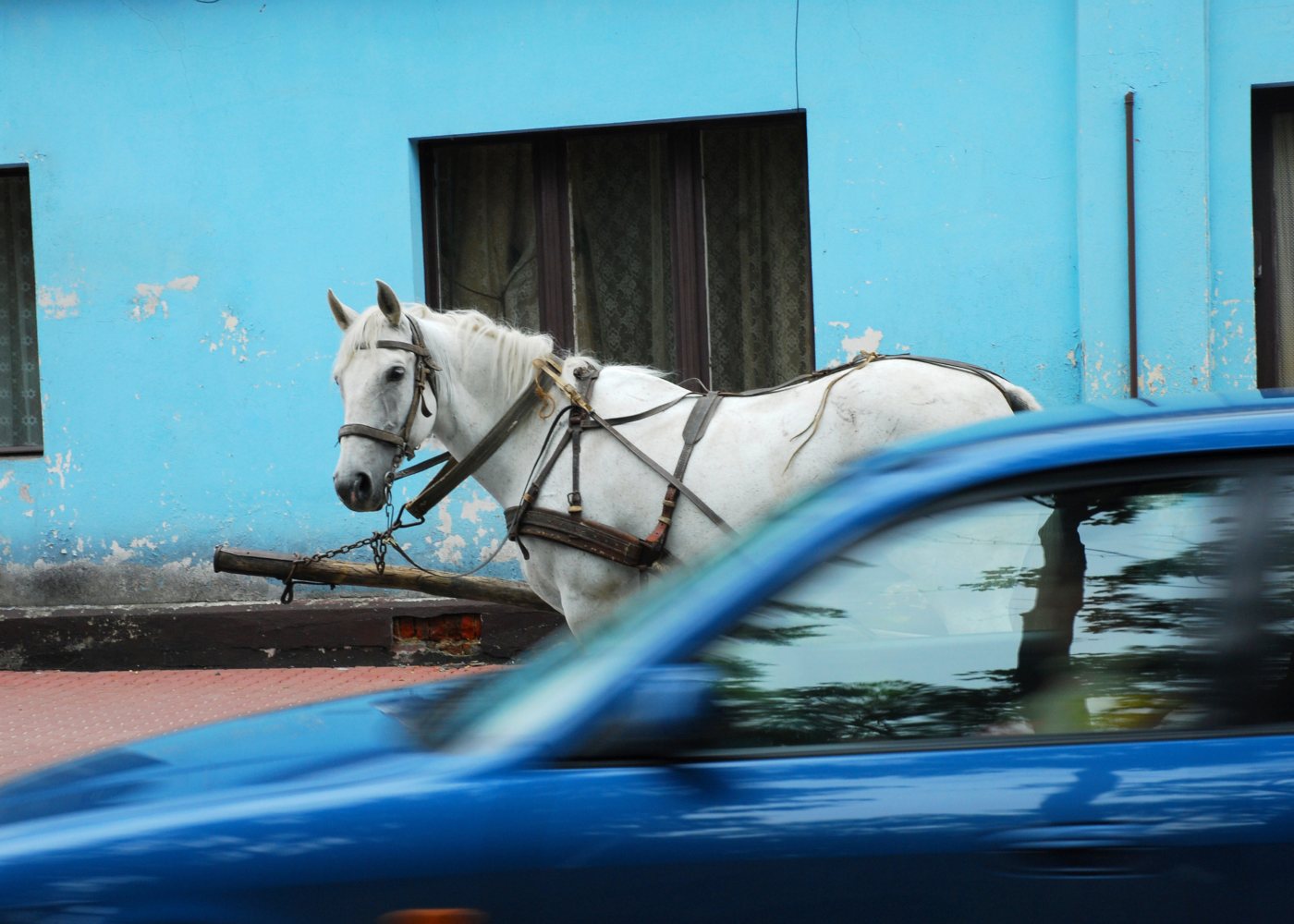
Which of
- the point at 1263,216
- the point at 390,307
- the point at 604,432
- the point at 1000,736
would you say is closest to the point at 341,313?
the point at 390,307

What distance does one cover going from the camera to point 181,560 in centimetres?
941

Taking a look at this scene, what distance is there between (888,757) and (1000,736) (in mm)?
186

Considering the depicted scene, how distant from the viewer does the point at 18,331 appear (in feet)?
33.0

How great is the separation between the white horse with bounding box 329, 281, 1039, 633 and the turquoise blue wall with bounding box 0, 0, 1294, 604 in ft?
9.80

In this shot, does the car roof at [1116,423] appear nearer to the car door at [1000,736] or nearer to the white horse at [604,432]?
the car door at [1000,736]

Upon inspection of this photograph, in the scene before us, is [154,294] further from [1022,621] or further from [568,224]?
[1022,621]

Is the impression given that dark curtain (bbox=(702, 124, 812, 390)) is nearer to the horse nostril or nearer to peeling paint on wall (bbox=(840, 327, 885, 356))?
peeling paint on wall (bbox=(840, 327, 885, 356))

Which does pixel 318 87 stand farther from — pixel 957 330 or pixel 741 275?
pixel 957 330

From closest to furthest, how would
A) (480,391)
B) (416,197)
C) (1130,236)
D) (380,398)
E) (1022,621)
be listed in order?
(1022,621)
(380,398)
(480,391)
(1130,236)
(416,197)

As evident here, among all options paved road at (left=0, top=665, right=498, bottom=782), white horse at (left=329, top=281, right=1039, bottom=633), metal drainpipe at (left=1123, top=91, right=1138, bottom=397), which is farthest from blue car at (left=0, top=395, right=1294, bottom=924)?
metal drainpipe at (left=1123, top=91, right=1138, bottom=397)

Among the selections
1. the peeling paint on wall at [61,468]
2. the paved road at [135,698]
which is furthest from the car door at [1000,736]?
the peeling paint on wall at [61,468]

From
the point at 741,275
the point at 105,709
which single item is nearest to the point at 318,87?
the point at 741,275

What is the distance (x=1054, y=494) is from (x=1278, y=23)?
6963mm

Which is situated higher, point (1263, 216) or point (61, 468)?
point (1263, 216)
